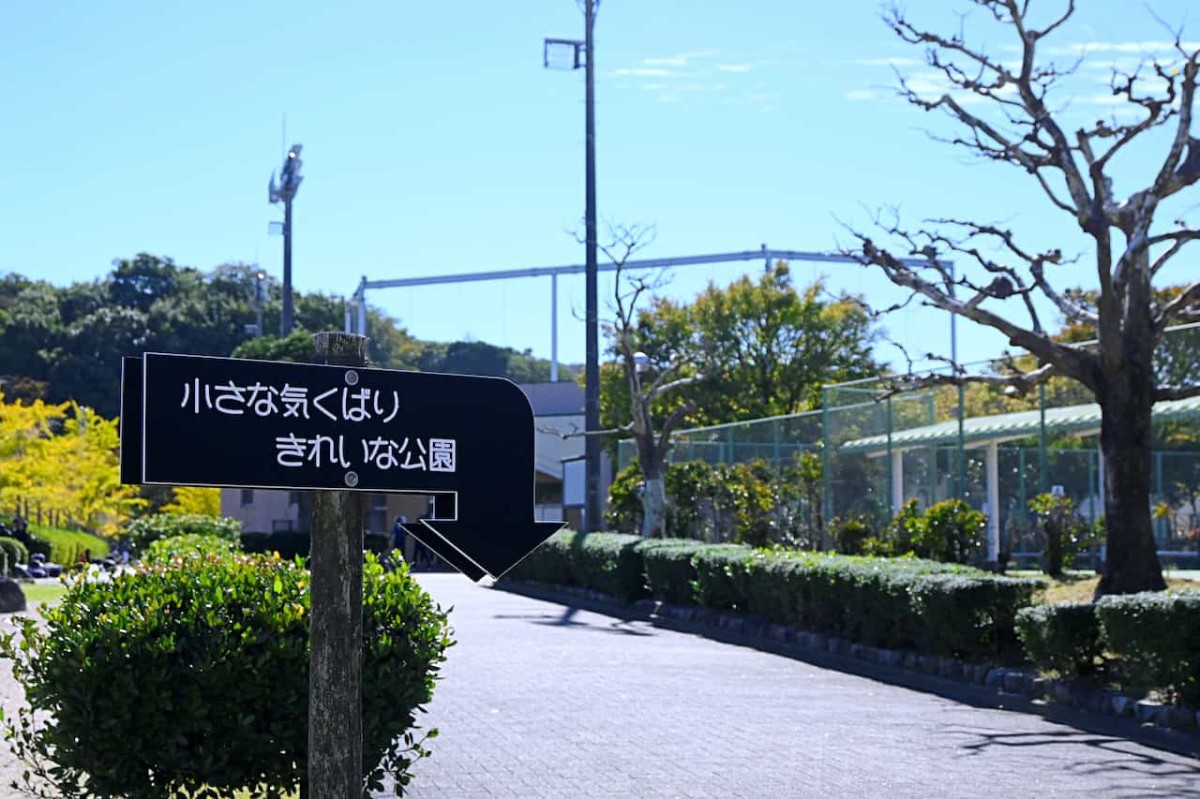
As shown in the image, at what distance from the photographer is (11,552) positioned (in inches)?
1171

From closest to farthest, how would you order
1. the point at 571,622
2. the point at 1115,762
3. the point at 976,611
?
1. the point at 1115,762
2. the point at 976,611
3. the point at 571,622

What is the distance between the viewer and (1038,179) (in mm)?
16750

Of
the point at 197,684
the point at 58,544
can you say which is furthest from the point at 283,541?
the point at 197,684

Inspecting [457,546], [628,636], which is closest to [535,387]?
[628,636]

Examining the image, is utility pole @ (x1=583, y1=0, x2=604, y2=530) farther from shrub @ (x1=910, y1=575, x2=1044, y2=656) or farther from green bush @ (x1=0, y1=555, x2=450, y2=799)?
green bush @ (x1=0, y1=555, x2=450, y2=799)

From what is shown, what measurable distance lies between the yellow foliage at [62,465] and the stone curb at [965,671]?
16.0 metres

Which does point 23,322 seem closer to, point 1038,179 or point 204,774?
point 1038,179

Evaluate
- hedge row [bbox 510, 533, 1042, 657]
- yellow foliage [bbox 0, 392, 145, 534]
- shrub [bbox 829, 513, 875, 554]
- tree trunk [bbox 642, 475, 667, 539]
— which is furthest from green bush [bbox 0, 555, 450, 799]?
yellow foliage [bbox 0, 392, 145, 534]

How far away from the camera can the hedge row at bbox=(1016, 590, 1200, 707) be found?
11.2m

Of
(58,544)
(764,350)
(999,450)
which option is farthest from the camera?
(764,350)

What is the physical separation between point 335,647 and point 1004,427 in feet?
60.7

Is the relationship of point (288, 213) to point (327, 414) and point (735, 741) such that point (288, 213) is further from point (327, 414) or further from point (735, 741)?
point (327, 414)

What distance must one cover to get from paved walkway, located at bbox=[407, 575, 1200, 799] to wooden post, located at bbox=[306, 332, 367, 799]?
12.9 ft

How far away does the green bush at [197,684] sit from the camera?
21.9 ft
